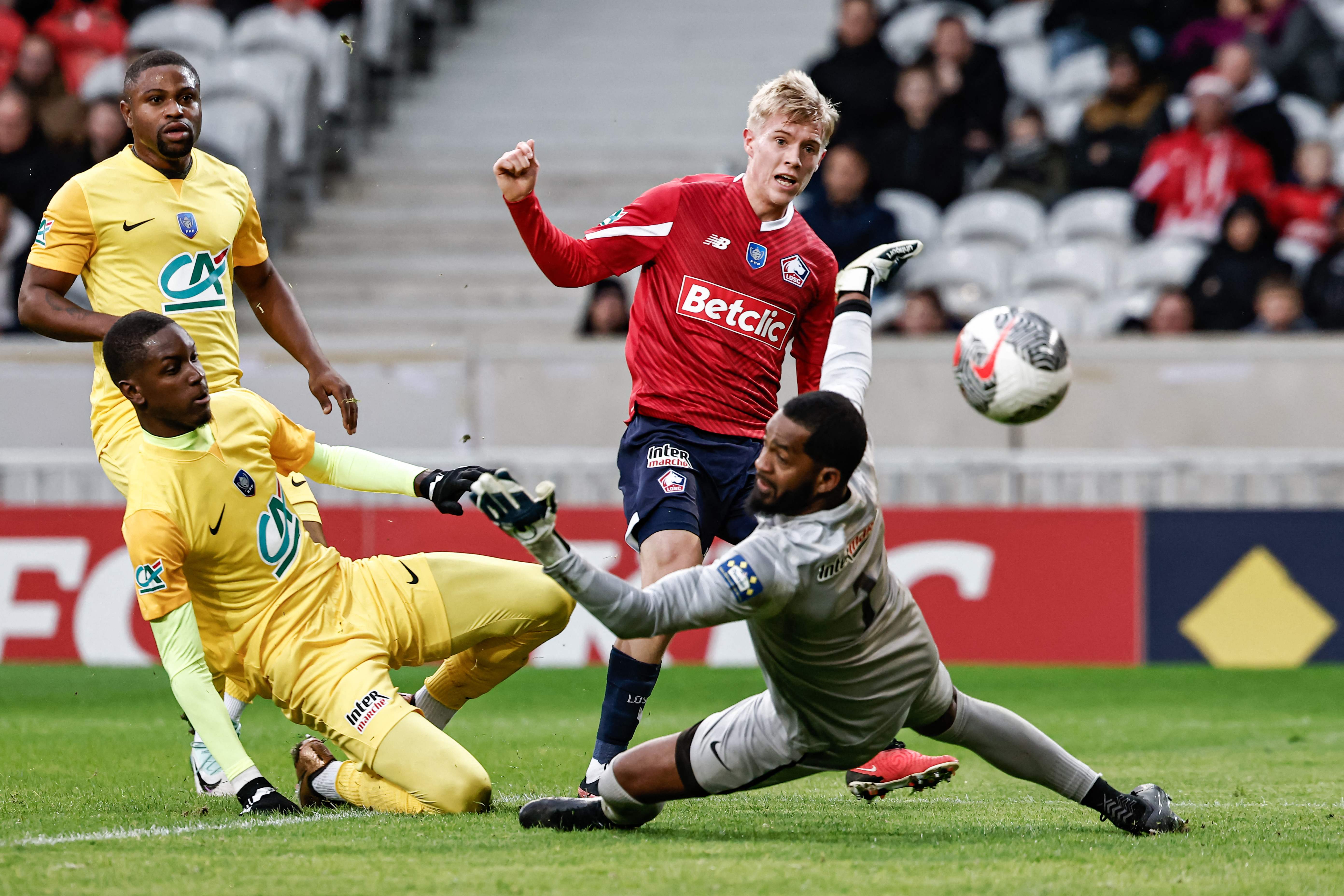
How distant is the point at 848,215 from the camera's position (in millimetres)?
12305

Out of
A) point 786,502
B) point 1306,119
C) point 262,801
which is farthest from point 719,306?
point 1306,119

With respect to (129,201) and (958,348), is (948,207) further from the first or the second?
(129,201)

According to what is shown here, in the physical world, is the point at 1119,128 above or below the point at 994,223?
above

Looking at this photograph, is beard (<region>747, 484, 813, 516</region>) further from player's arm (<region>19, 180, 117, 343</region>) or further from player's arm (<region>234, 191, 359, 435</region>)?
player's arm (<region>19, 180, 117, 343</region>)

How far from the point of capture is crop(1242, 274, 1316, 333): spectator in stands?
37.4 ft

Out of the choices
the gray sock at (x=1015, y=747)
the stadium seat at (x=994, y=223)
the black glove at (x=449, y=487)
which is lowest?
the gray sock at (x=1015, y=747)

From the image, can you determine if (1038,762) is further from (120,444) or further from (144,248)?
(144,248)

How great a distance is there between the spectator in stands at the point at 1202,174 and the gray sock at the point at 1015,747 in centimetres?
905

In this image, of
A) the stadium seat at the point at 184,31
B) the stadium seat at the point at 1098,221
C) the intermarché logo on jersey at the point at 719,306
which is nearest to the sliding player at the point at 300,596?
the intermarché logo on jersey at the point at 719,306

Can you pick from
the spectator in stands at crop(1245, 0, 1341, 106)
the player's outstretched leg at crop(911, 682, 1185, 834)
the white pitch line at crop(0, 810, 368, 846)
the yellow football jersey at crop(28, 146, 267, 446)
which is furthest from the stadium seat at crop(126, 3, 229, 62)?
the player's outstretched leg at crop(911, 682, 1185, 834)

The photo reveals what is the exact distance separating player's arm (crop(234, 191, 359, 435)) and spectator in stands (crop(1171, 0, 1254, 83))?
398 inches

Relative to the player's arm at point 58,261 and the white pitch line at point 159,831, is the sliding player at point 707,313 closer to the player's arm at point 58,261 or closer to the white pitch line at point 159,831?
the white pitch line at point 159,831

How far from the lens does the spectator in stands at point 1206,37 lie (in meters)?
14.2

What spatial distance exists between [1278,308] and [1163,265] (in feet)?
4.53
